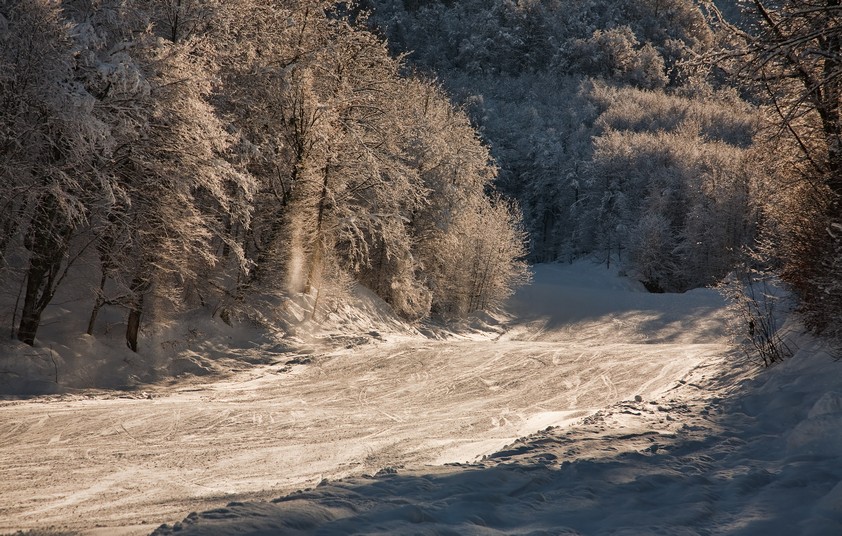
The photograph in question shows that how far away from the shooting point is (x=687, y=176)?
7038cm

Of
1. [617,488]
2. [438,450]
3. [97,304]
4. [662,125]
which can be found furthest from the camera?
[662,125]

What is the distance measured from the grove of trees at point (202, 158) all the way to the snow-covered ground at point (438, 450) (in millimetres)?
3201

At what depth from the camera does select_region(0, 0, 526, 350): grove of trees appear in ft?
39.3

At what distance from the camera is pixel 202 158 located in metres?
14.7

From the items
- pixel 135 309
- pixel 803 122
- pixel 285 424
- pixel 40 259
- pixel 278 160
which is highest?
pixel 803 122

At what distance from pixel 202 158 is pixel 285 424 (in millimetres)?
6637

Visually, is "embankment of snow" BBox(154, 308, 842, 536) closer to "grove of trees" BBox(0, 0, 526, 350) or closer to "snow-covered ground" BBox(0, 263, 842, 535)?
"snow-covered ground" BBox(0, 263, 842, 535)

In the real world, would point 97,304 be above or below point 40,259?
below

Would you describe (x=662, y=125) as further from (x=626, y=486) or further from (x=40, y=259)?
(x=626, y=486)

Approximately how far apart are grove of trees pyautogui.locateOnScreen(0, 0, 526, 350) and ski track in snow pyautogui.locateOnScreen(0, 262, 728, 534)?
3.32 metres

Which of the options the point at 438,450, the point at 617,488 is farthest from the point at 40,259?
the point at 617,488

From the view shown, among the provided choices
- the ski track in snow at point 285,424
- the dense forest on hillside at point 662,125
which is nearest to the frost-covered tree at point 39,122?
the ski track in snow at point 285,424

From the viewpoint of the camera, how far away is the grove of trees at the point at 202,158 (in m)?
12.0

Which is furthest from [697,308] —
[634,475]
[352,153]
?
[634,475]
